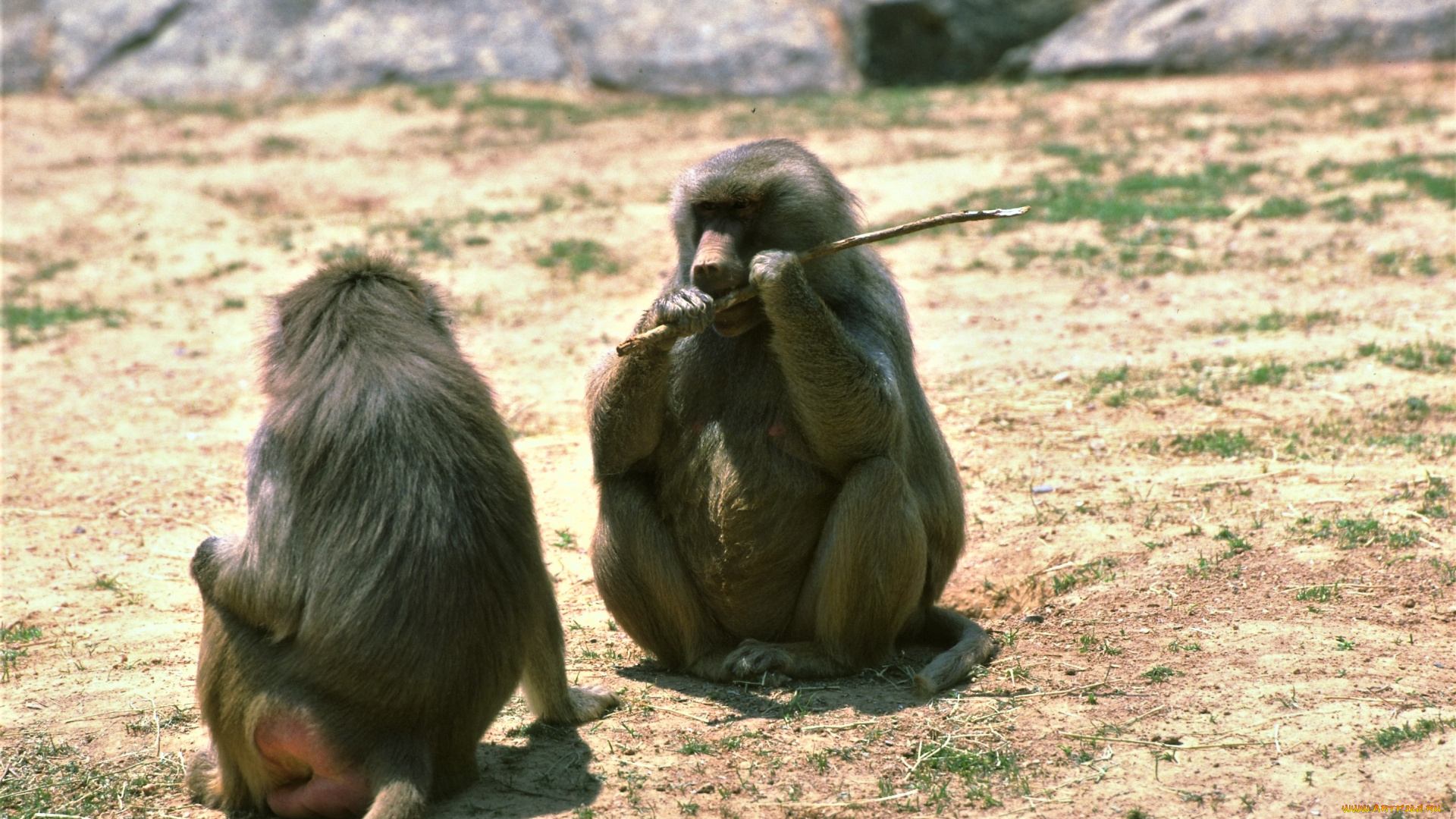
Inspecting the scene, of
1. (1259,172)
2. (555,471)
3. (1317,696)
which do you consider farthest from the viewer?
(1259,172)

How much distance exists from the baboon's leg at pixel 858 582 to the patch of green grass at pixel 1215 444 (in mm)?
2459

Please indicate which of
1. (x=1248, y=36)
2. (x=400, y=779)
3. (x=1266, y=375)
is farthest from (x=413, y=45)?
(x=400, y=779)

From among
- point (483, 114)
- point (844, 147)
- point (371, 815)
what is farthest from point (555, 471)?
point (483, 114)

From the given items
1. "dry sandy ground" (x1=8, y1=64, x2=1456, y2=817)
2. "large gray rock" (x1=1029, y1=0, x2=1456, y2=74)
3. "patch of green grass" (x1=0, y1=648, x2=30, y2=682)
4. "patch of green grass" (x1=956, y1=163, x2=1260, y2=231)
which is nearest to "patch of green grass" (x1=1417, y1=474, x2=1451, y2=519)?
"dry sandy ground" (x1=8, y1=64, x2=1456, y2=817)

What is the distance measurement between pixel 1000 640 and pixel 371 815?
2.51 metres

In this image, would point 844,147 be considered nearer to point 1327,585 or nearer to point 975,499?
point 975,499

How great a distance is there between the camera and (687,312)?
4578mm

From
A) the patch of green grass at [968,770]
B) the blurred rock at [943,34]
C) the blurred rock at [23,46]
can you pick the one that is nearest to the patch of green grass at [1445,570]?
the patch of green grass at [968,770]

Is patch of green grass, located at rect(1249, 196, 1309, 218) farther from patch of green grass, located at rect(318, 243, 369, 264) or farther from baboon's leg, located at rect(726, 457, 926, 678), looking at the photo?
baboon's leg, located at rect(726, 457, 926, 678)

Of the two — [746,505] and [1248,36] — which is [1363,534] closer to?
[746,505]

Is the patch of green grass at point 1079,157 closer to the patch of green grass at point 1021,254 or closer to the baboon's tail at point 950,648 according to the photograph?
the patch of green grass at point 1021,254

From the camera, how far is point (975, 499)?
6578mm

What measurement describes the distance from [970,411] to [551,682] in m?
3.73

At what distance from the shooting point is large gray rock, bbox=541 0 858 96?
18156mm
